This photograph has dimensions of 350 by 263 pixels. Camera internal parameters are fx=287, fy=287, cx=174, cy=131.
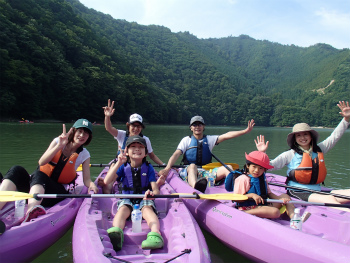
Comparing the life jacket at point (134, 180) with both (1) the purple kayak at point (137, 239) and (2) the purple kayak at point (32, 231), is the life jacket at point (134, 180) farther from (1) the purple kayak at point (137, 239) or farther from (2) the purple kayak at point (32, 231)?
(2) the purple kayak at point (32, 231)

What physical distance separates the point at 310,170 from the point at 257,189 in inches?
46.0

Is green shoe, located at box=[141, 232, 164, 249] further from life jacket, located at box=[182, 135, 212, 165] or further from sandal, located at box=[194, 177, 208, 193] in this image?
life jacket, located at box=[182, 135, 212, 165]

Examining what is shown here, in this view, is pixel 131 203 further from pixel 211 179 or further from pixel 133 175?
pixel 211 179

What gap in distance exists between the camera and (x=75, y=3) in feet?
287

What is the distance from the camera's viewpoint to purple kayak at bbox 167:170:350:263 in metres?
2.60

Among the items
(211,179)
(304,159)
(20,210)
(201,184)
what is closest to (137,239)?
(20,210)

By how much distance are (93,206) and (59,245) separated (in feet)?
2.18

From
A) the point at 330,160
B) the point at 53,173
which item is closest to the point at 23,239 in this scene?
the point at 53,173

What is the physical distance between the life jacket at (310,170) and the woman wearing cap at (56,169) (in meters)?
3.01

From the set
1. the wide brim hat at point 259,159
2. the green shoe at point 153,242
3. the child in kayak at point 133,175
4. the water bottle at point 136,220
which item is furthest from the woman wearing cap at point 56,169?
the wide brim hat at point 259,159

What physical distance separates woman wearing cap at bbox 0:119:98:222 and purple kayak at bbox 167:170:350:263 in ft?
5.48

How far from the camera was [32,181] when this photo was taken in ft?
12.2

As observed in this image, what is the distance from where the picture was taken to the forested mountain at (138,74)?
33.2 meters

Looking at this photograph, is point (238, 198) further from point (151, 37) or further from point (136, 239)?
point (151, 37)
